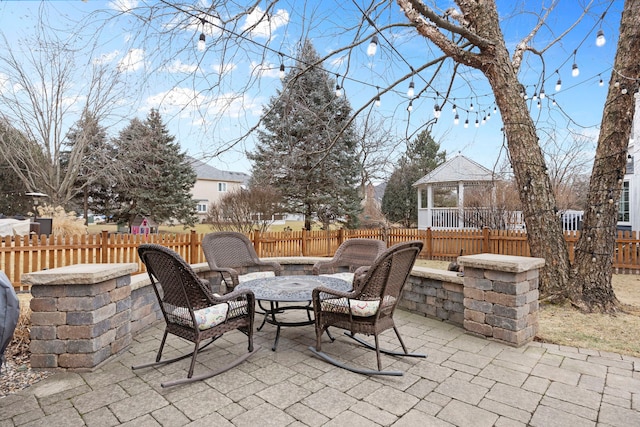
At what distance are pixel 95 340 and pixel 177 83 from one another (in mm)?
2828

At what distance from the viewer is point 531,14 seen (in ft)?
17.3

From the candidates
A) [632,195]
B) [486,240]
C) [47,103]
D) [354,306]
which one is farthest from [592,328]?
[47,103]

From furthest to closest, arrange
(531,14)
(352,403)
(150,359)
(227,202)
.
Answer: (227,202) → (531,14) → (150,359) → (352,403)

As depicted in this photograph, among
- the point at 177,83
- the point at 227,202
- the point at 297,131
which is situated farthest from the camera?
the point at 297,131

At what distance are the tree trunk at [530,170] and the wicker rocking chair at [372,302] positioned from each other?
2654mm

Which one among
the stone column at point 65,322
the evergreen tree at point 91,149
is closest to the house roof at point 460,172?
the evergreen tree at point 91,149

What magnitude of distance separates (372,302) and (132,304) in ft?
7.31

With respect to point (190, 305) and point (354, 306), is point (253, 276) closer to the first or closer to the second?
point (190, 305)

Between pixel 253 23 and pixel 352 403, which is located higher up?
pixel 253 23

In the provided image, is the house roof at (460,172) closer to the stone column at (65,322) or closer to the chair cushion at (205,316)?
the chair cushion at (205,316)

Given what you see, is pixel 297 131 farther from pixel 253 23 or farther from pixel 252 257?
pixel 252 257

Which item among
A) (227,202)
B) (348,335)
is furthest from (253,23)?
(227,202)

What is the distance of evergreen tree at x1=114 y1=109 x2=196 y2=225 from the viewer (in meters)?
17.4

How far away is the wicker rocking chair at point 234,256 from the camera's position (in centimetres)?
424
